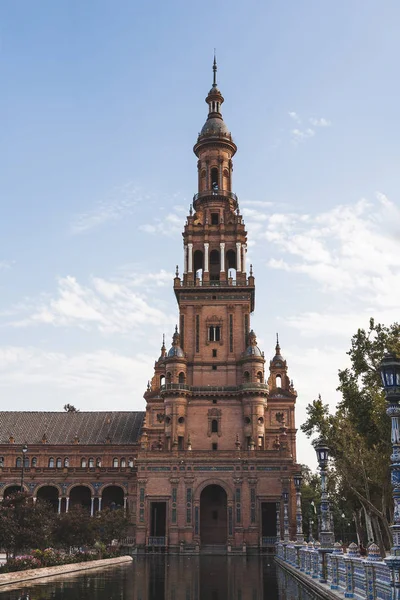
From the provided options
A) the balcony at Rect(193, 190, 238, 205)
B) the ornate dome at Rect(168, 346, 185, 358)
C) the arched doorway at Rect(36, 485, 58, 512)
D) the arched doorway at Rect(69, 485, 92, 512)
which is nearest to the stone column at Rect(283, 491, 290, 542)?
the ornate dome at Rect(168, 346, 185, 358)

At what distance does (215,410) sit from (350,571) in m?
46.2

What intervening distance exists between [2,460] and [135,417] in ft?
55.2

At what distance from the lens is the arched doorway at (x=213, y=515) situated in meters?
62.5

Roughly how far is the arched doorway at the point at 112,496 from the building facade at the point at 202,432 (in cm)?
12

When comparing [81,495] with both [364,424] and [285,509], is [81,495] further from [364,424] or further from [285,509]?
[364,424]

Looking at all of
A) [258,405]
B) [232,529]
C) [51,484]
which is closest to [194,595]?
[232,529]

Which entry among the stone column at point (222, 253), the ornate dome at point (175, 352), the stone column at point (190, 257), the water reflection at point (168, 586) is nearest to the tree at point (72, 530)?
the water reflection at point (168, 586)

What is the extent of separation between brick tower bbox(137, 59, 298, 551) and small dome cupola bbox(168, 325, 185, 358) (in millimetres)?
153

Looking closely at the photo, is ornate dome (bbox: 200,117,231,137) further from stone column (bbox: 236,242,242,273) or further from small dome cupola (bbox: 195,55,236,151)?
stone column (bbox: 236,242,242,273)

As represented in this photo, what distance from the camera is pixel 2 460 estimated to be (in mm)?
79938

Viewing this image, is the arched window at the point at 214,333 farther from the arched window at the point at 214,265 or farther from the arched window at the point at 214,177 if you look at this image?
A: the arched window at the point at 214,177

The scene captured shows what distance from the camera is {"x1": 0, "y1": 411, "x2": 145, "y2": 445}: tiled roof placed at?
81375mm

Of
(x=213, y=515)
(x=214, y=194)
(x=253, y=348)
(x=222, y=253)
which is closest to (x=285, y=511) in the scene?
(x=213, y=515)

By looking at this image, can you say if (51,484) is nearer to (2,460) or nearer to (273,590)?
(2,460)
